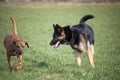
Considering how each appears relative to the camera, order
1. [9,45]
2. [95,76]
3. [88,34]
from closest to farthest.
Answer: [95,76] < [9,45] < [88,34]

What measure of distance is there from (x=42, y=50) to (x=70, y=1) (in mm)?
33689

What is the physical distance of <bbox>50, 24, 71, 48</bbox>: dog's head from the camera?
938 cm

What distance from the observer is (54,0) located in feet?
157

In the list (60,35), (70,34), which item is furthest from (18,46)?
(70,34)

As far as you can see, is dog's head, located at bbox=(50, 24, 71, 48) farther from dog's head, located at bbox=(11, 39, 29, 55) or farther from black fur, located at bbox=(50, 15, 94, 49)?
dog's head, located at bbox=(11, 39, 29, 55)

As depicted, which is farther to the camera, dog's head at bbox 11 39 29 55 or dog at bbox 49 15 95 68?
dog at bbox 49 15 95 68

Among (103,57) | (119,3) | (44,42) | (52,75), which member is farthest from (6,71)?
(119,3)

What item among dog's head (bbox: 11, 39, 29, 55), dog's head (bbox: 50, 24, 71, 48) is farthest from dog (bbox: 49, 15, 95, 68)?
dog's head (bbox: 11, 39, 29, 55)

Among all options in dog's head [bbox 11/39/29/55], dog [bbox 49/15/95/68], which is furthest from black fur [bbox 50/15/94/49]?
dog's head [bbox 11/39/29/55]

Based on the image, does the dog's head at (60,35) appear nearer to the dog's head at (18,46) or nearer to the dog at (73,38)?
the dog at (73,38)

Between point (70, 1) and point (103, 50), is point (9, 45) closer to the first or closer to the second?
point (103, 50)

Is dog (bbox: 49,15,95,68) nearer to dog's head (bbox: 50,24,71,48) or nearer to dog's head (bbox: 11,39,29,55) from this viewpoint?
dog's head (bbox: 50,24,71,48)

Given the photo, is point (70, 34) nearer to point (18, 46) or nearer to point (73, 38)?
point (73, 38)

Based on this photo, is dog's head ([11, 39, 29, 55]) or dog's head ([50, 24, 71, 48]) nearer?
dog's head ([11, 39, 29, 55])
